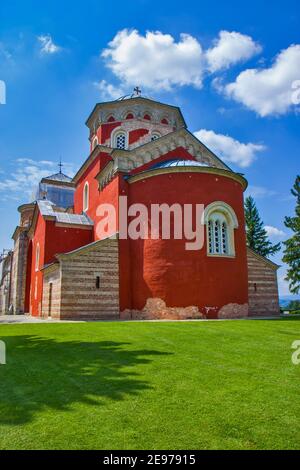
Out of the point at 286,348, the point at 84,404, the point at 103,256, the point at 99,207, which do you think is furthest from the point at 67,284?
the point at 84,404

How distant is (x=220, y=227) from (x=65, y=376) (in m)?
13.6

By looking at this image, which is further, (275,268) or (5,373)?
(275,268)

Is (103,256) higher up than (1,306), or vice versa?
(103,256)

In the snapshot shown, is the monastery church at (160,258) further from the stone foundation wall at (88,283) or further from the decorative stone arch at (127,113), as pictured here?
the decorative stone arch at (127,113)

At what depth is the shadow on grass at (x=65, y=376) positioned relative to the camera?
427 cm

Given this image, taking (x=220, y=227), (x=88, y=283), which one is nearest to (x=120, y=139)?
(x=220, y=227)

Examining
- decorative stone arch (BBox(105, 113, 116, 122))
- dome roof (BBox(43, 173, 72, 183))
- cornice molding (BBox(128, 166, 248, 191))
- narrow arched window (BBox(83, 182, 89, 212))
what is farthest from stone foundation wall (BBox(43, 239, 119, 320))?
dome roof (BBox(43, 173, 72, 183))

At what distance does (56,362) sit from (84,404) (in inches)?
96.5

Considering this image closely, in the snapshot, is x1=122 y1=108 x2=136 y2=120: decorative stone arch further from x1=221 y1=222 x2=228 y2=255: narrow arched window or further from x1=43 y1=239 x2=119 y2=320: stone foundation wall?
x1=221 y1=222 x2=228 y2=255: narrow arched window

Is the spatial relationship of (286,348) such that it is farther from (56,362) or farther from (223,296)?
(223,296)

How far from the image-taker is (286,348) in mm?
7699

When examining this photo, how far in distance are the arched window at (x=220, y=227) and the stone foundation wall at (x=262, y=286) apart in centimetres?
411

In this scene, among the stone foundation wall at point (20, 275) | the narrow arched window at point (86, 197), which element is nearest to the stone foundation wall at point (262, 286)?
the narrow arched window at point (86, 197)

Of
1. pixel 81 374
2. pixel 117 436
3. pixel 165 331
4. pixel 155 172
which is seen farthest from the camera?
pixel 155 172
